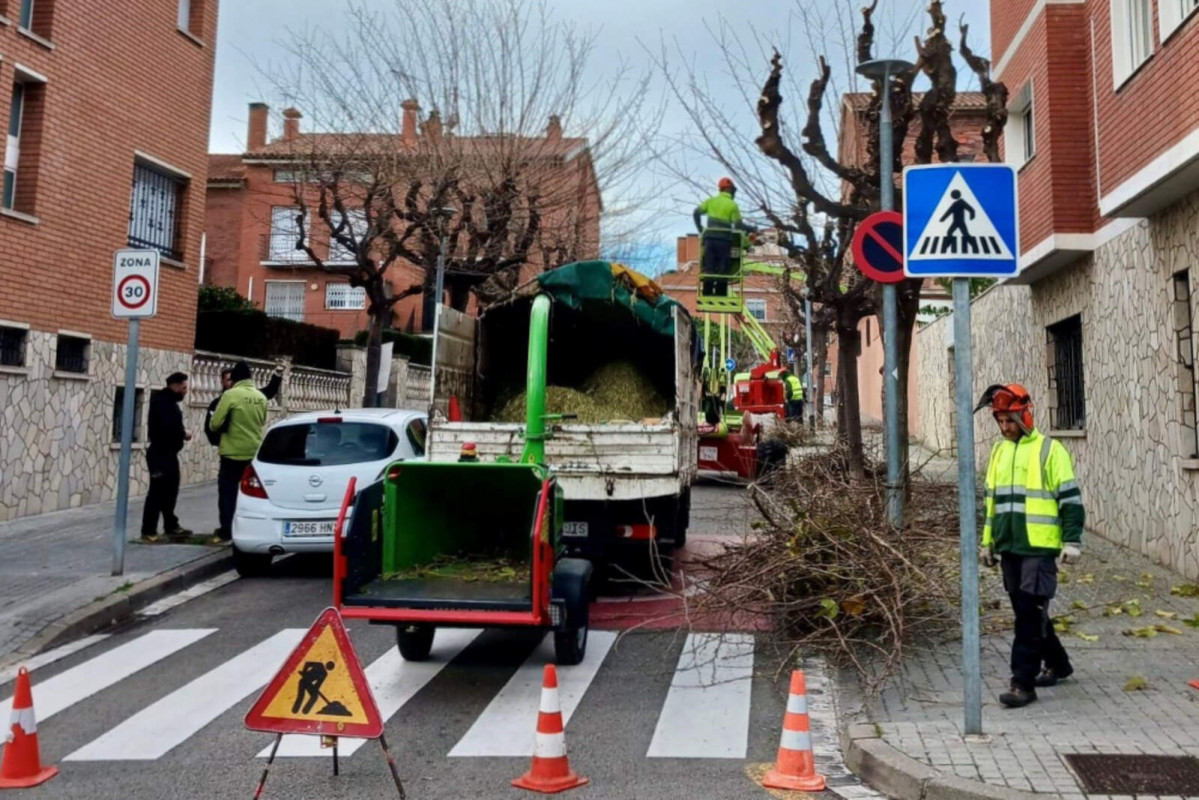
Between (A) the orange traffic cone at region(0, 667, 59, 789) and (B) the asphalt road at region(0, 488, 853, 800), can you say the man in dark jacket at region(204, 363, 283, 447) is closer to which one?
(B) the asphalt road at region(0, 488, 853, 800)

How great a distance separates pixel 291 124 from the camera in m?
19.5

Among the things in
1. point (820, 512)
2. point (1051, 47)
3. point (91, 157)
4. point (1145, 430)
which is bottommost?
point (820, 512)

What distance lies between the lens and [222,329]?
1873cm

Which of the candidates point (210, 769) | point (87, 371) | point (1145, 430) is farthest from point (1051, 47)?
point (87, 371)

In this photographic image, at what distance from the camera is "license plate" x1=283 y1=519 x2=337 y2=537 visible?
9.31 meters

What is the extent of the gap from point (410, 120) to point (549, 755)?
16608mm

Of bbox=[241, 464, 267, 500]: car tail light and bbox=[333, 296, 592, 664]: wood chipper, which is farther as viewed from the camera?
bbox=[241, 464, 267, 500]: car tail light

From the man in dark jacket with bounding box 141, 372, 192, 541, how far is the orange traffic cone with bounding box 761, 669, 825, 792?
25.9 ft

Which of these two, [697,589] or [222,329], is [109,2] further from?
[697,589]

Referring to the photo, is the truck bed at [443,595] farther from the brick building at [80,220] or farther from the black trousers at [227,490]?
the brick building at [80,220]

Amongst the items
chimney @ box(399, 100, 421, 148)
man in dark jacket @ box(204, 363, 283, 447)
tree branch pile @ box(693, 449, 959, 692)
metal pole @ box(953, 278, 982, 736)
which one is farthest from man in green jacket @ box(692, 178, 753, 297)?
metal pole @ box(953, 278, 982, 736)

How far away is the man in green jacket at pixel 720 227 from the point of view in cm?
1600

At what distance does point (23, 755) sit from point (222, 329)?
1487cm

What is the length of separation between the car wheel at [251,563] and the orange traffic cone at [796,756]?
6.41 meters
